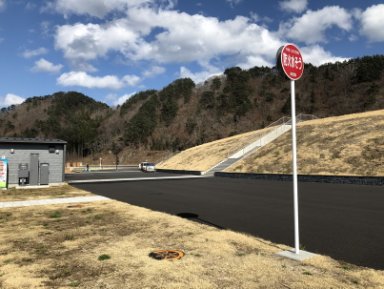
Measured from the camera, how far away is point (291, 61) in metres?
7.00

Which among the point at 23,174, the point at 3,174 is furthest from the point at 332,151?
the point at 3,174

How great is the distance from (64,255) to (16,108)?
178 m

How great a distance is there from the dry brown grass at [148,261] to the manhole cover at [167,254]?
0.42ft

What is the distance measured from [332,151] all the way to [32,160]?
2445cm

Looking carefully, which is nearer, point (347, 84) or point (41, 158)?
point (41, 158)

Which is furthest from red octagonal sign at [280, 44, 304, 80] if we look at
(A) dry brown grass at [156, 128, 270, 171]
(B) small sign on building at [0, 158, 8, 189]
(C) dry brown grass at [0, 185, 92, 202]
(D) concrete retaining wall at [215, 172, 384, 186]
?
(A) dry brown grass at [156, 128, 270, 171]

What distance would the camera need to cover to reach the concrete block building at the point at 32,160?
21.6 m

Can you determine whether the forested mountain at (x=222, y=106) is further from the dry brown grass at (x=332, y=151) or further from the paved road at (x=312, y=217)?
the paved road at (x=312, y=217)

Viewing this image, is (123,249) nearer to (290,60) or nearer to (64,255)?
(64,255)

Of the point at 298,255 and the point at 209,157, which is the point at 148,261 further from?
the point at 209,157

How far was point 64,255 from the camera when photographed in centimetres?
650

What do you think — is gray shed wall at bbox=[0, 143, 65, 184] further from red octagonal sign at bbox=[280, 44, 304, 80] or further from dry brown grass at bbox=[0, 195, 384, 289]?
red octagonal sign at bbox=[280, 44, 304, 80]

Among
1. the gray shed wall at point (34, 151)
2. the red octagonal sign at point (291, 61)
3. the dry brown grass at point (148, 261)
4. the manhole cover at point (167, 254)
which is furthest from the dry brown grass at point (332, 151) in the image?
the manhole cover at point (167, 254)

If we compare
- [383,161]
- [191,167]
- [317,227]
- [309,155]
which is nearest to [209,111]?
[191,167]
